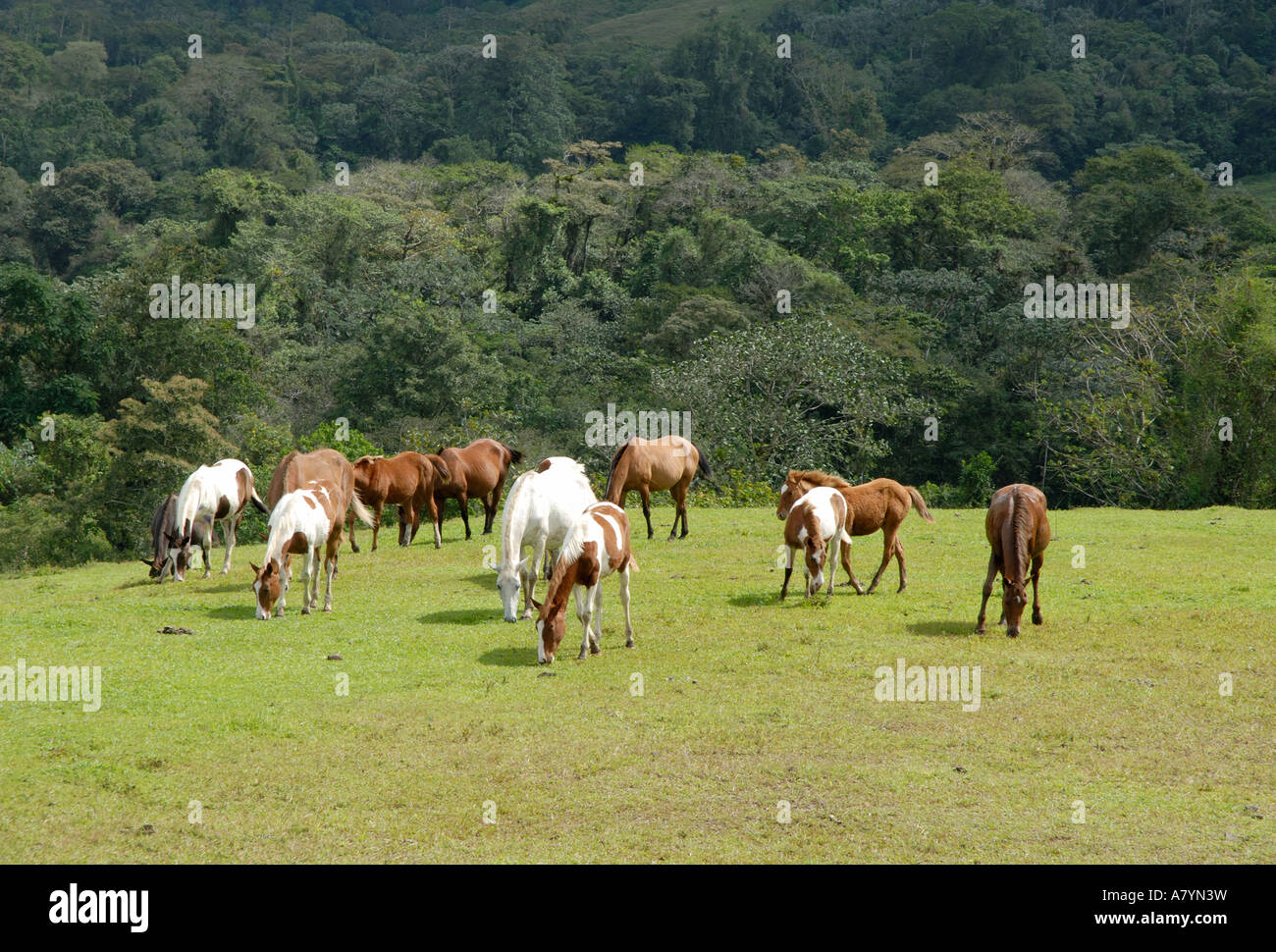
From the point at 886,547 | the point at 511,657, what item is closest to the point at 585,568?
the point at 511,657

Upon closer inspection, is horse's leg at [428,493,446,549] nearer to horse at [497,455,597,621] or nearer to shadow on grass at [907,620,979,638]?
horse at [497,455,597,621]

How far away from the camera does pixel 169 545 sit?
17.9m

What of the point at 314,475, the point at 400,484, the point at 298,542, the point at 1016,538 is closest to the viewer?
the point at 1016,538

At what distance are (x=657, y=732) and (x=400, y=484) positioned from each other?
33.6ft

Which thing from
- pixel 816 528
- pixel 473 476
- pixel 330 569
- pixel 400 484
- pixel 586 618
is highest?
pixel 473 476

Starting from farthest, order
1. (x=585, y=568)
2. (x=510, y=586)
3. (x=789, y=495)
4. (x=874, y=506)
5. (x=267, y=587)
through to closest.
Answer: (x=789, y=495)
(x=874, y=506)
(x=267, y=587)
(x=510, y=586)
(x=585, y=568)

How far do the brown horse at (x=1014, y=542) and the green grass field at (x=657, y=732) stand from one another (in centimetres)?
38

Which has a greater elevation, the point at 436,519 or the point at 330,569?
the point at 436,519

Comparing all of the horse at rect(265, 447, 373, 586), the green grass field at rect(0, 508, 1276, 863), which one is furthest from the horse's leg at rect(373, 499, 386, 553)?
→ the green grass field at rect(0, 508, 1276, 863)

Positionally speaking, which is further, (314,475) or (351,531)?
(351,531)

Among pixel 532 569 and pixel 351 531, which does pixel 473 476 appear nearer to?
pixel 351 531

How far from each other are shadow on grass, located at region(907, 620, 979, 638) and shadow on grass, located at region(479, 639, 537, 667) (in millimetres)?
4515

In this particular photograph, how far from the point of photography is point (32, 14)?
137750 millimetres

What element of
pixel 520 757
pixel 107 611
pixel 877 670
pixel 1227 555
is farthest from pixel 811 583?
pixel 107 611
